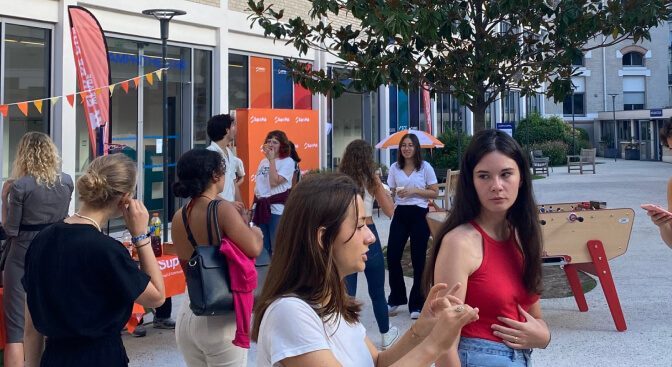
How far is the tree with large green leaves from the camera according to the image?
392 inches

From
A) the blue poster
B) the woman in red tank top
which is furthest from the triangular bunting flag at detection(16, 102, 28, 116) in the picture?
the woman in red tank top

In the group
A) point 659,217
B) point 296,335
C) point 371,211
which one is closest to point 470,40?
point 371,211

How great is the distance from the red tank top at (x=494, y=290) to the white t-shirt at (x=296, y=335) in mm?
878

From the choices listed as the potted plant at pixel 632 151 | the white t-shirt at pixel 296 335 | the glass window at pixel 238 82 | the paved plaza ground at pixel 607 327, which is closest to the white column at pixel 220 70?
the glass window at pixel 238 82

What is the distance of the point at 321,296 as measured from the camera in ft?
7.75

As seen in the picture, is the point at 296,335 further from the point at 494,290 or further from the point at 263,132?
the point at 263,132

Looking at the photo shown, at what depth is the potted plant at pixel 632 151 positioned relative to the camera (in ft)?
169

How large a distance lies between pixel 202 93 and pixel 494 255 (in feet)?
47.3

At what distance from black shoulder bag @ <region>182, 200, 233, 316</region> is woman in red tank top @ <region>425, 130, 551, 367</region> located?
1246mm

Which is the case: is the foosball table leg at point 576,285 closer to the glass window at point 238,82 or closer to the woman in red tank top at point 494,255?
the woman in red tank top at point 494,255

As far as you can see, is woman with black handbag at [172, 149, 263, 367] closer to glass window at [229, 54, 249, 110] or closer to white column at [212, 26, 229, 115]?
white column at [212, 26, 229, 115]

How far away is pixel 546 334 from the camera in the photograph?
317cm

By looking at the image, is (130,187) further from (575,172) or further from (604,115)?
(604,115)

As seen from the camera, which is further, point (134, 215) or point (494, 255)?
point (134, 215)
